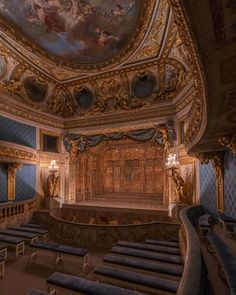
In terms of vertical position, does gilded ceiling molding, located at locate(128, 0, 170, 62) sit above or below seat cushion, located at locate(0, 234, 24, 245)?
above

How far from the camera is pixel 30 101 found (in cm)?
923

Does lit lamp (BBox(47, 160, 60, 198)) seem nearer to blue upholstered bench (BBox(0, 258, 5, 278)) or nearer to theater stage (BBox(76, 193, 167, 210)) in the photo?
theater stage (BBox(76, 193, 167, 210))

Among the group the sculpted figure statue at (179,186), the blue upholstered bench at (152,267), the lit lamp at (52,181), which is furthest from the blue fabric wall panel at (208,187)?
the lit lamp at (52,181)

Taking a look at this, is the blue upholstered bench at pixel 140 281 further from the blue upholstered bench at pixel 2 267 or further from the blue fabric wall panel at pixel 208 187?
the blue fabric wall panel at pixel 208 187

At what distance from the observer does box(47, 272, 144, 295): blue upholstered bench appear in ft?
9.06

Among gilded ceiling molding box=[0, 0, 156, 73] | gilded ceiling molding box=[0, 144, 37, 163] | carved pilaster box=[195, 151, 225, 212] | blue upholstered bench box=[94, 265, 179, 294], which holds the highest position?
gilded ceiling molding box=[0, 0, 156, 73]

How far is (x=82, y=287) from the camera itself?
2.94 m

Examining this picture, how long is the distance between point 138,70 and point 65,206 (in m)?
8.20

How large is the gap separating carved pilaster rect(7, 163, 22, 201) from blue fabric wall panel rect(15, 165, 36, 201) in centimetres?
35

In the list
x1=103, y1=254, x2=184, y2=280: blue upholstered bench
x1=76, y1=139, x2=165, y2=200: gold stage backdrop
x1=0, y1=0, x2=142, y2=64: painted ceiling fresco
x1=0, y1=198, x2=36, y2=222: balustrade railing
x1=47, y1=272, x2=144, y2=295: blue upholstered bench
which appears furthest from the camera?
x1=76, y1=139, x2=165, y2=200: gold stage backdrop

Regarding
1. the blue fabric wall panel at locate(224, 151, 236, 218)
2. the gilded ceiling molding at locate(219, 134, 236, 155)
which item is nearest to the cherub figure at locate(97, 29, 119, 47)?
the gilded ceiling molding at locate(219, 134, 236, 155)

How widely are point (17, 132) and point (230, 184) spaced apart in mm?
8601

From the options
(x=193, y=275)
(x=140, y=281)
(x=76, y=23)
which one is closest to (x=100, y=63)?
(x=76, y=23)

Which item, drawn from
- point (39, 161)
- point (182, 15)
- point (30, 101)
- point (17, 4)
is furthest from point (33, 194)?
point (182, 15)
